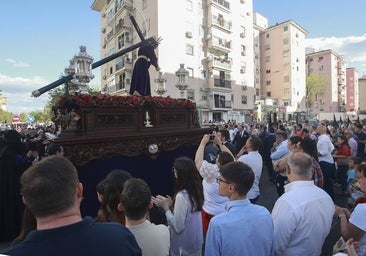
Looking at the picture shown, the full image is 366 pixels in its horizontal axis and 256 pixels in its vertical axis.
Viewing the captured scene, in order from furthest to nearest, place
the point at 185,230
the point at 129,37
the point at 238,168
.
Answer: the point at 129,37 < the point at 185,230 < the point at 238,168

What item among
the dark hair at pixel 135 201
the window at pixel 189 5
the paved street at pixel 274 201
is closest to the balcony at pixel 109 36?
the window at pixel 189 5

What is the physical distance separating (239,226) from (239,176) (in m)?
0.42

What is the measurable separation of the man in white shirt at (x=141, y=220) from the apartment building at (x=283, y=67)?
5182 cm

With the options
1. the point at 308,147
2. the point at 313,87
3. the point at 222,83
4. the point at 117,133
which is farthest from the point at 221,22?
the point at 313,87

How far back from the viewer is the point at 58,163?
4.84 ft

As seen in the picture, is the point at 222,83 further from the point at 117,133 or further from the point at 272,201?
the point at 117,133

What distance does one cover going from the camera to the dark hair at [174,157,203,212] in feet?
10.8

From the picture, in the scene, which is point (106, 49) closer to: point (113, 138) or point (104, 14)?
point (104, 14)

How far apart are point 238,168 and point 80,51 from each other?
4356mm

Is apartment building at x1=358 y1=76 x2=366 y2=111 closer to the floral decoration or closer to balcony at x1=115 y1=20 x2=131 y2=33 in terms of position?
balcony at x1=115 y1=20 x2=131 y2=33

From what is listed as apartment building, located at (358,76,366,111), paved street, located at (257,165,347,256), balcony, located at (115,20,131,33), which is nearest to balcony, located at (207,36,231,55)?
balcony, located at (115,20,131,33)

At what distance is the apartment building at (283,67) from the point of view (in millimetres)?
53781

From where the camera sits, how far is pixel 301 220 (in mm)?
2686

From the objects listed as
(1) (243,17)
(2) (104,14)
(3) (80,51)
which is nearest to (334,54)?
(1) (243,17)
